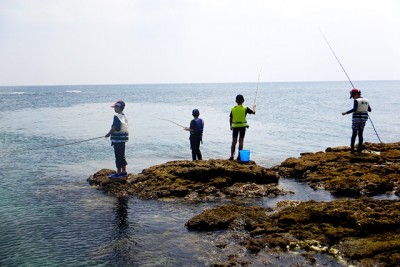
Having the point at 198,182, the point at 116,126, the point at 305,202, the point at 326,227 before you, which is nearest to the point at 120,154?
the point at 116,126

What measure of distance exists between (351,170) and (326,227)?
5.68 meters

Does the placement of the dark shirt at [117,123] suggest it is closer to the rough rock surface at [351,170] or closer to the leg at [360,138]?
the rough rock surface at [351,170]

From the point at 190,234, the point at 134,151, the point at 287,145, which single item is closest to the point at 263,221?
the point at 190,234

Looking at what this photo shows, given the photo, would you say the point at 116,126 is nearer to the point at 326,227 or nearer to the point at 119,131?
the point at 119,131

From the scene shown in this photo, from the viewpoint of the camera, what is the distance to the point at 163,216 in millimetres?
9633

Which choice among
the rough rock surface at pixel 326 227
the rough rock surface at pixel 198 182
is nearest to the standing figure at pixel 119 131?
the rough rock surface at pixel 198 182

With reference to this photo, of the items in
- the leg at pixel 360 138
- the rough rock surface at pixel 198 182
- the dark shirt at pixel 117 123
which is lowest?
the rough rock surface at pixel 198 182

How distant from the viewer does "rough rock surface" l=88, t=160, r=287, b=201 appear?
1152cm

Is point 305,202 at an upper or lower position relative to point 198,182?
upper

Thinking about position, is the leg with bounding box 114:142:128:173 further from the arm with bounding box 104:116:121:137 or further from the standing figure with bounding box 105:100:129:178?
the arm with bounding box 104:116:121:137

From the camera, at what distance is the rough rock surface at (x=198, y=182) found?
11516 mm

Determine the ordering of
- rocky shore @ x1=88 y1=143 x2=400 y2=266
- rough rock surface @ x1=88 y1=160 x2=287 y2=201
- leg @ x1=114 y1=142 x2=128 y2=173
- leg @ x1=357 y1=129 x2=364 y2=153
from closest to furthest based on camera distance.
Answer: rocky shore @ x1=88 y1=143 x2=400 y2=266 < rough rock surface @ x1=88 y1=160 x2=287 y2=201 < leg @ x1=114 y1=142 x2=128 y2=173 < leg @ x1=357 y1=129 x2=364 y2=153

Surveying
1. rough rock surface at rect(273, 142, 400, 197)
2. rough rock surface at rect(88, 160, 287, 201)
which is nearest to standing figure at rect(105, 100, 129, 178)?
rough rock surface at rect(88, 160, 287, 201)

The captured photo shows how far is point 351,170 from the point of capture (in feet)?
42.6
